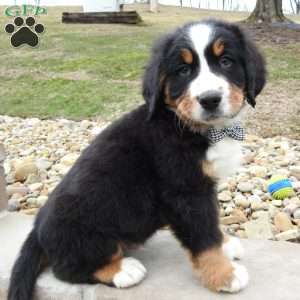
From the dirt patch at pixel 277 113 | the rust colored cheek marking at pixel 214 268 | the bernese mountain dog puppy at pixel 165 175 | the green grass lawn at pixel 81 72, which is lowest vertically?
the green grass lawn at pixel 81 72

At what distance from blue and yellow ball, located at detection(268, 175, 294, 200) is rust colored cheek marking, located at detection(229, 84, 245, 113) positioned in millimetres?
2016

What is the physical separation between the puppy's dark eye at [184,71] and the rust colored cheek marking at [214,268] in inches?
35.6

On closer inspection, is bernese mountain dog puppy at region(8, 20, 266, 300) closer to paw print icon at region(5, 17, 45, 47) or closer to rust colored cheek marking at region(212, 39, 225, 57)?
rust colored cheek marking at region(212, 39, 225, 57)

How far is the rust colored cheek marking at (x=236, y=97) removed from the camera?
8.93ft

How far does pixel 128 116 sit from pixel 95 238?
70 centimetres

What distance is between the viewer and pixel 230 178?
5.06 metres

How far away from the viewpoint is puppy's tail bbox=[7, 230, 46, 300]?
2.94m

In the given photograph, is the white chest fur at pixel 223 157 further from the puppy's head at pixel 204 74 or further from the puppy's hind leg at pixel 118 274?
the puppy's hind leg at pixel 118 274

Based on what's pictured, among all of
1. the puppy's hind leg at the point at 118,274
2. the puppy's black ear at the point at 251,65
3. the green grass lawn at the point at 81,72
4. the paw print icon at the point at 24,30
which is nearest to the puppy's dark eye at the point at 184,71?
the puppy's black ear at the point at 251,65

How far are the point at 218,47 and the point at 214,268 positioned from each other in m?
1.13

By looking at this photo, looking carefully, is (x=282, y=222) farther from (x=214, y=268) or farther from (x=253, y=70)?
(x=253, y=70)

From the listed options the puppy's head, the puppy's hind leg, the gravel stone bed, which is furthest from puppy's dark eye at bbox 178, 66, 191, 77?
the gravel stone bed

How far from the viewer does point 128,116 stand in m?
3.06

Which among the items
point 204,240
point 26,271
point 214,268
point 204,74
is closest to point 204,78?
point 204,74
